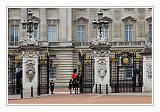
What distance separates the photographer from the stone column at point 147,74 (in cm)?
2239

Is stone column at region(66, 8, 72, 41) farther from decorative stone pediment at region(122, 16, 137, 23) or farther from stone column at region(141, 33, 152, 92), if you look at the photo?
stone column at region(141, 33, 152, 92)

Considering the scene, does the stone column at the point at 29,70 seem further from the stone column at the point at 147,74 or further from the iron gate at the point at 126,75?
the stone column at the point at 147,74

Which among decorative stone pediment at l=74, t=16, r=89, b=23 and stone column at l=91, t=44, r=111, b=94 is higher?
decorative stone pediment at l=74, t=16, r=89, b=23

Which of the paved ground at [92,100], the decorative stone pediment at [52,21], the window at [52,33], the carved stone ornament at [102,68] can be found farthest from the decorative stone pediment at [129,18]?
the paved ground at [92,100]

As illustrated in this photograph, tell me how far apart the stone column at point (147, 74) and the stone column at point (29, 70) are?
540 centimetres

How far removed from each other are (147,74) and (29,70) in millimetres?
5787

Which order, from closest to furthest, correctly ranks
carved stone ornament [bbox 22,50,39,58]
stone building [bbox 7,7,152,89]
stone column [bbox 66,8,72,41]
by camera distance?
carved stone ornament [bbox 22,50,39,58] → stone building [bbox 7,7,152,89] → stone column [bbox 66,8,72,41]

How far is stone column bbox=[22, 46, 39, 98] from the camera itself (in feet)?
69.4

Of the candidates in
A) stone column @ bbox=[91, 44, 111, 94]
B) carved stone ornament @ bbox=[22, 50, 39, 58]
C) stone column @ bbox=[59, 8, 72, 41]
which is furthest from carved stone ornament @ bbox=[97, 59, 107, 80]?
stone column @ bbox=[59, 8, 72, 41]

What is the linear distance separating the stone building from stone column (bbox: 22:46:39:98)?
68.5ft
